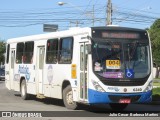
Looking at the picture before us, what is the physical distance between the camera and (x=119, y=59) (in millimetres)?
15578

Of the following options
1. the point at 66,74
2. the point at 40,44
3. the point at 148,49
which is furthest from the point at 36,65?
the point at 148,49

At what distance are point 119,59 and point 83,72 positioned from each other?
137cm

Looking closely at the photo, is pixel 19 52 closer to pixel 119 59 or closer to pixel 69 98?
pixel 69 98

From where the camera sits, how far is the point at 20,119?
13719 mm

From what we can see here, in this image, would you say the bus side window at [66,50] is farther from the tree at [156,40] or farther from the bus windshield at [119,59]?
the tree at [156,40]

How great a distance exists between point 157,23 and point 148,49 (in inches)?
2551

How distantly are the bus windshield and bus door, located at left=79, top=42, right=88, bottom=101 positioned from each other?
1.61 ft

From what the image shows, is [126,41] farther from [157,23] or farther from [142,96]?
[157,23]

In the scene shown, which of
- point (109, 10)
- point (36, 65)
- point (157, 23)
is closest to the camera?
point (36, 65)

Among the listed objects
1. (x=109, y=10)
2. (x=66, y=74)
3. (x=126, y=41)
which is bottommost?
(x=66, y=74)

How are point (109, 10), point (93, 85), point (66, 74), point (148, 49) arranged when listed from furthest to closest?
1. point (109, 10)
2. point (66, 74)
3. point (148, 49)
4. point (93, 85)

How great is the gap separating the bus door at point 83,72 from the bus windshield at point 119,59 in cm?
49

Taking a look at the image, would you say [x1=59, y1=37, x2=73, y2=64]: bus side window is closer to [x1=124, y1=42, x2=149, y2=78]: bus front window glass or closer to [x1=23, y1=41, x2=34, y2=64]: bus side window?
[x1=124, y1=42, x2=149, y2=78]: bus front window glass

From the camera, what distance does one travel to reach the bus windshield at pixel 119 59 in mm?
15430
